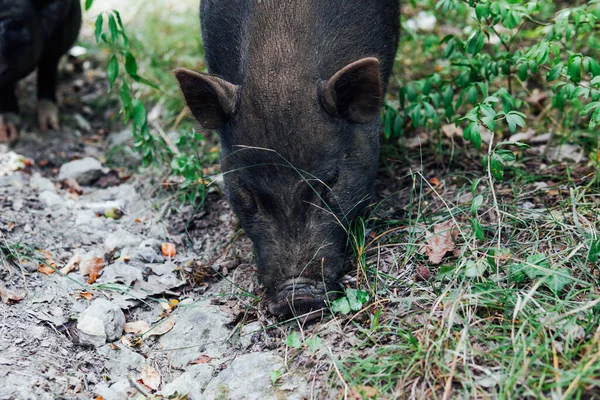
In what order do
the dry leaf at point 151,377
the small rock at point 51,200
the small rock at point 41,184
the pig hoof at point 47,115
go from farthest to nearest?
the pig hoof at point 47,115 → the small rock at point 41,184 → the small rock at point 51,200 → the dry leaf at point 151,377

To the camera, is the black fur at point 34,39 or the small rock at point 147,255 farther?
the black fur at point 34,39

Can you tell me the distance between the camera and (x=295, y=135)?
3678 millimetres

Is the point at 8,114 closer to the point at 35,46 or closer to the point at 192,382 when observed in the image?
the point at 35,46

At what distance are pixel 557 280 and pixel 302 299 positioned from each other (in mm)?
1251

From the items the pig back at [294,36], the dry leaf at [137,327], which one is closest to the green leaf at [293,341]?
the dry leaf at [137,327]

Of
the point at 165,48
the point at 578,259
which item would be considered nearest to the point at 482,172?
the point at 578,259

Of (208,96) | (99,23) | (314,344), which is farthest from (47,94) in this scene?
(314,344)

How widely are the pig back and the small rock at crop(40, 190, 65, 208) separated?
5.16 feet

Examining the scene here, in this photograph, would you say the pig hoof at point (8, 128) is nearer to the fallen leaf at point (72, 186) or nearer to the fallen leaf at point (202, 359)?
the fallen leaf at point (72, 186)

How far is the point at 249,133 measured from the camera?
3773 mm

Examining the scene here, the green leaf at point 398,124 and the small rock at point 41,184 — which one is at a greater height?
the green leaf at point 398,124

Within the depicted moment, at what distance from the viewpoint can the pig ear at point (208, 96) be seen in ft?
12.3

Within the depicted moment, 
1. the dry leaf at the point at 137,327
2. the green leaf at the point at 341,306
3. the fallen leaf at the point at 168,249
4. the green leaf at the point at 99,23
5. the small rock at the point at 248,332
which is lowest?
the fallen leaf at the point at 168,249

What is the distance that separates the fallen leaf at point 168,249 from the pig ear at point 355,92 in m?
1.58
